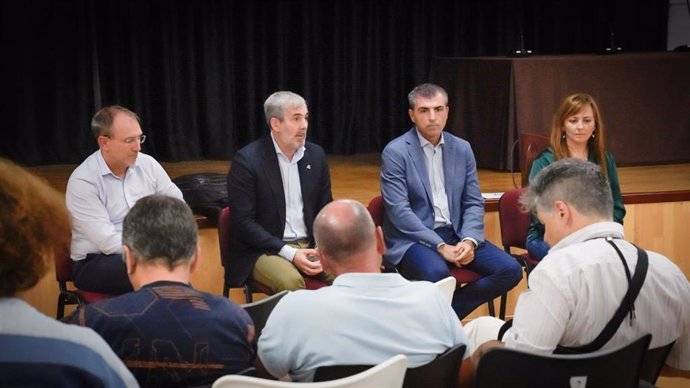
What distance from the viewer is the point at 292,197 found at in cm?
482

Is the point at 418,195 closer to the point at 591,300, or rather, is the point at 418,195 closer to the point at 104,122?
the point at 104,122

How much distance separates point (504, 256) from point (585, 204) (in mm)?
1883

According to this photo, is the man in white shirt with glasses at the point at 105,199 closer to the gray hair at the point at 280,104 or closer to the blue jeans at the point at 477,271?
the gray hair at the point at 280,104

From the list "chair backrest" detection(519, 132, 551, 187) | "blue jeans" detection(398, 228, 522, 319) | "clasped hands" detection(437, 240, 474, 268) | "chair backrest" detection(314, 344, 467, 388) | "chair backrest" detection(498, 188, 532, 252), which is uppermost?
"chair backrest" detection(519, 132, 551, 187)

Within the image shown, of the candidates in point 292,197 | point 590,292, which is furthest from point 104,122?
point 590,292

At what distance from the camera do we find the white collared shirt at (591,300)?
108 inches

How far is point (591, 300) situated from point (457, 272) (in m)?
2.05

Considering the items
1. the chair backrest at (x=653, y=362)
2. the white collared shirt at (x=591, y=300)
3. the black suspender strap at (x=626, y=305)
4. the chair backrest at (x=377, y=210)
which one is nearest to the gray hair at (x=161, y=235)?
the white collared shirt at (x=591, y=300)

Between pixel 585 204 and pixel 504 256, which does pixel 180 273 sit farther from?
pixel 504 256

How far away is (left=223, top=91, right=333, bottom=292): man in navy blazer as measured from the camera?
4555 millimetres

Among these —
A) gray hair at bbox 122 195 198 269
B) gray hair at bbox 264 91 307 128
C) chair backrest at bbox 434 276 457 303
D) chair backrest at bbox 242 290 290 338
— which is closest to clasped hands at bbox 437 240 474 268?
gray hair at bbox 264 91 307 128

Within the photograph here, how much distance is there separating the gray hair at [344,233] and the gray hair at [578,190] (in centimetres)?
62

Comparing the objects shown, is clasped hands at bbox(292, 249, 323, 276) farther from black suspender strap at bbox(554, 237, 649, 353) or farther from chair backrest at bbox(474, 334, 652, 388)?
chair backrest at bbox(474, 334, 652, 388)

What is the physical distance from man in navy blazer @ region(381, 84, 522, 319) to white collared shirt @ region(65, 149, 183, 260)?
44.6 inches
